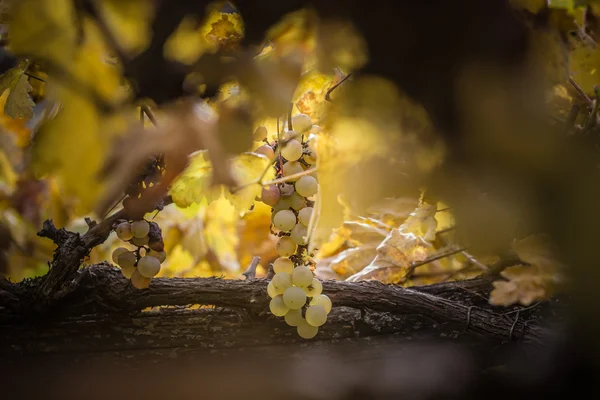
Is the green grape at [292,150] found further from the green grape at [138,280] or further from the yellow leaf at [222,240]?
the yellow leaf at [222,240]

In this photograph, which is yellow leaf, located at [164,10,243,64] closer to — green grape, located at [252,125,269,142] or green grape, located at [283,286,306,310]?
green grape, located at [252,125,269,142]

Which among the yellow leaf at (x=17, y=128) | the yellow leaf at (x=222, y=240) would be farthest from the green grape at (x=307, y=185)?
the yellow leaf at (x=17, y=128)

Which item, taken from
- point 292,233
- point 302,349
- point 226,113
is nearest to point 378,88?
point 226,113

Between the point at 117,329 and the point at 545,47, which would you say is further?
the point at 117,329

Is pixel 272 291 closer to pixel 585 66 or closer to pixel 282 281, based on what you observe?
pixel 282 281

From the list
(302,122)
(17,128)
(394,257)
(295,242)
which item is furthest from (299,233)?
(17,128)

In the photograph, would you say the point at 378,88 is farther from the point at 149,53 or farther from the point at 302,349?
the point at 302,349
